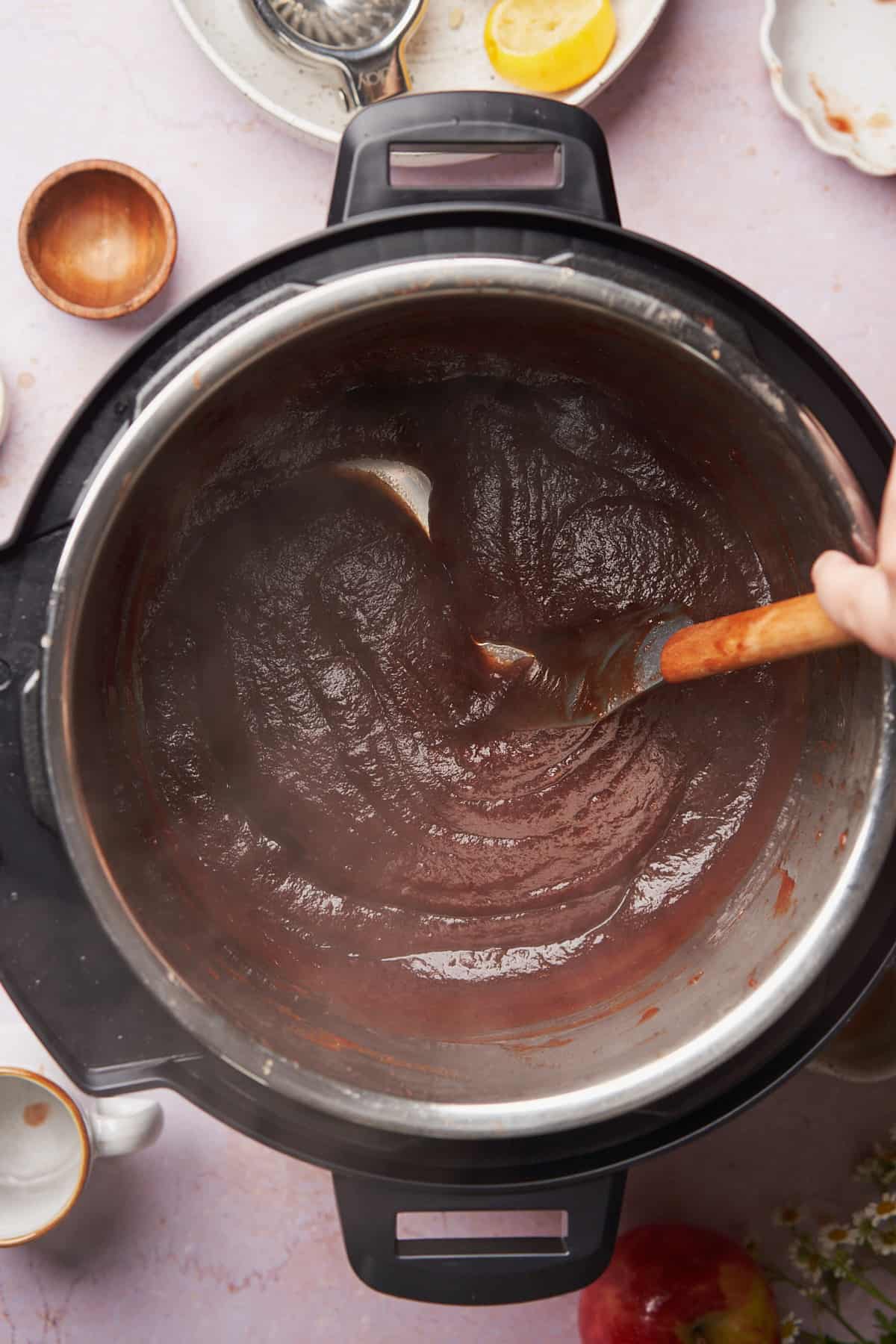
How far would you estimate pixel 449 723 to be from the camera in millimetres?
999

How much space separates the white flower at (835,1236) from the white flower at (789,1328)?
85 millimetres

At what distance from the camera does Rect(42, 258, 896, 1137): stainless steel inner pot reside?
708mm

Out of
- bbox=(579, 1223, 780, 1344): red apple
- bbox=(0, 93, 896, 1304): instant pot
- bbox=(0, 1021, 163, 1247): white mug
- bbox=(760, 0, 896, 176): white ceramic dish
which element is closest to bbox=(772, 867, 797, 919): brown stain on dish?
bbox=(0, 93, 896, 1304): instant pot

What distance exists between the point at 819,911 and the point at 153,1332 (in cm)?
97

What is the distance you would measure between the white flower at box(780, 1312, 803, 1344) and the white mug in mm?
742

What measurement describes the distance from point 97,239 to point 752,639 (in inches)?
32.5

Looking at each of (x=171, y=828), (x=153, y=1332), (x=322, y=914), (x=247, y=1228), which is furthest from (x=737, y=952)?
(x=153, y=1332)

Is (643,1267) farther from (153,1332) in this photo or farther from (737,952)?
(153,1332)

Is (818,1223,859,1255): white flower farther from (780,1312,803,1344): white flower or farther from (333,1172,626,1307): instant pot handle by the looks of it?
(333,1172,626,1307): instant pot handle

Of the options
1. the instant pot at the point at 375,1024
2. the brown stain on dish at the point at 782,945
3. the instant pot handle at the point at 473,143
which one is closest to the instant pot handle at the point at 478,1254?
the instant pot at the point at 375,1024

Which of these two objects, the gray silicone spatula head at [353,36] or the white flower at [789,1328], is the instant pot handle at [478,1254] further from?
the gray silicone spatula head at [353,36]

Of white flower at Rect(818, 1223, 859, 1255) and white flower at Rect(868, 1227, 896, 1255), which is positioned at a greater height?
white flower at Rect(868, 1227, 896, 1255)

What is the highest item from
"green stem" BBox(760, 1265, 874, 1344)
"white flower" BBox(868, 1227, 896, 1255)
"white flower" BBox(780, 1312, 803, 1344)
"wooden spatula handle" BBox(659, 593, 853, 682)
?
"wooden spatula handle" BBox(659, 593, 853, 682)

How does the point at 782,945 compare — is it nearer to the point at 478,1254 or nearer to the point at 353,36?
the point at 478,1254
